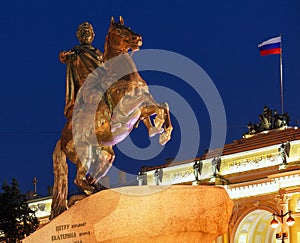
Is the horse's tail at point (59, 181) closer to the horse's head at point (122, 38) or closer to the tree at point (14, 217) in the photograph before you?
the horse's head at point (122, 38)

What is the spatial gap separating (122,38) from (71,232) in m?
2.78

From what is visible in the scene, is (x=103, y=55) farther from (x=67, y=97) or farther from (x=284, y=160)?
(x=284, y=160)

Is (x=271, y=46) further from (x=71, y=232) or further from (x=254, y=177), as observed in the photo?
(x=71, y=232)

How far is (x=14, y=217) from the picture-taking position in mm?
27562

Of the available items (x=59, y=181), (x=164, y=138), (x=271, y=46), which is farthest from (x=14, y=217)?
(x=271, y=46)

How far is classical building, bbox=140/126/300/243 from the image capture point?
39406 mm

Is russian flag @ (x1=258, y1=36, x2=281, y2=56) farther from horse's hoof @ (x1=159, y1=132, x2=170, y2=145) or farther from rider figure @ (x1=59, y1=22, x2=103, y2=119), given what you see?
horse's hoof @ (x1=159, y1=132, x2=170, y2=145)

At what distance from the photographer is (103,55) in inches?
464

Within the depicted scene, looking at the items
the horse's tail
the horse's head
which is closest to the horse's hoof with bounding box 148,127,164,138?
the horse's head

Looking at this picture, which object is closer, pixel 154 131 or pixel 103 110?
pixel 154 131

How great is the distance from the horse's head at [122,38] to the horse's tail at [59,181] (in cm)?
162

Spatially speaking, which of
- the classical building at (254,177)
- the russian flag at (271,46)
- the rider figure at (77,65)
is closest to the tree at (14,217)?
the classical building at (254,177)

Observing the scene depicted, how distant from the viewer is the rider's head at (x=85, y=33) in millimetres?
12383

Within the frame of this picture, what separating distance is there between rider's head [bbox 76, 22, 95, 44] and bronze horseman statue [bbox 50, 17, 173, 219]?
1.69ft
